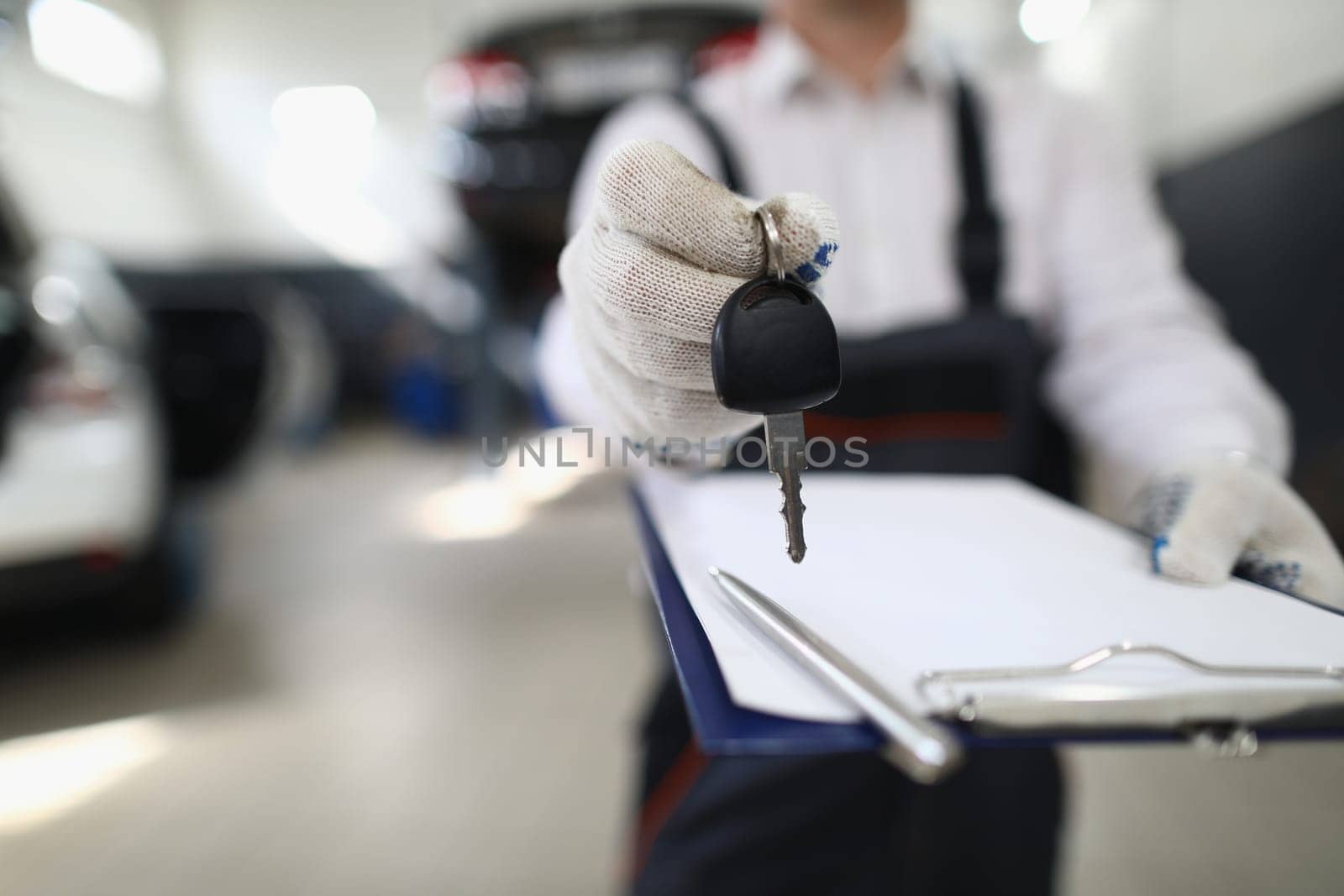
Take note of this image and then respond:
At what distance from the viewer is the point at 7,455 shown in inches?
33.4

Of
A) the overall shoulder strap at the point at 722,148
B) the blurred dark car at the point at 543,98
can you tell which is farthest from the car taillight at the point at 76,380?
the overall shoulder strap at the point at 722,148

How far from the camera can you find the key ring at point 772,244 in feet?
0.60

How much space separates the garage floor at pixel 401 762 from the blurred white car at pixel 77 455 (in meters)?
0.13

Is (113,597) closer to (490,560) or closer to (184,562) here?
(184,562)

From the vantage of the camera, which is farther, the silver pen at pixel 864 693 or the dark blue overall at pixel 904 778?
the dark blue overall at pixel 904 778

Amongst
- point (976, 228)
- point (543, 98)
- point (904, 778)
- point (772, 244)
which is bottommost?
point (904, 778)

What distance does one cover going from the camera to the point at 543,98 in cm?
53

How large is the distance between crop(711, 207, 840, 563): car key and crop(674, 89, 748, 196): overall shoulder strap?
32cm

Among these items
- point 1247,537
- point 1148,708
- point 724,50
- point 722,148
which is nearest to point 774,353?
point 1148,708

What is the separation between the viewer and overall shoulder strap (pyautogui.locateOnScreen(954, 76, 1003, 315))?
1.67 ft

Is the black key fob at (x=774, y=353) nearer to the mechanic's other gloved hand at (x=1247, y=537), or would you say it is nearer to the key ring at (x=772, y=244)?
the key ring at (x=772, y=244)

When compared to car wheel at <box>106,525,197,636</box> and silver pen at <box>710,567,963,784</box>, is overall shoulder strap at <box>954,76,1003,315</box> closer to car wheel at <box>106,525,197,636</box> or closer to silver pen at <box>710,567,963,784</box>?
silver pen at <box>710,567,963,784</box>

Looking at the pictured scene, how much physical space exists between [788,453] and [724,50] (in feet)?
1.97

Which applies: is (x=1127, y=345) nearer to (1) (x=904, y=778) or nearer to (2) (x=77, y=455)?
(1) (x=904, y=778)
